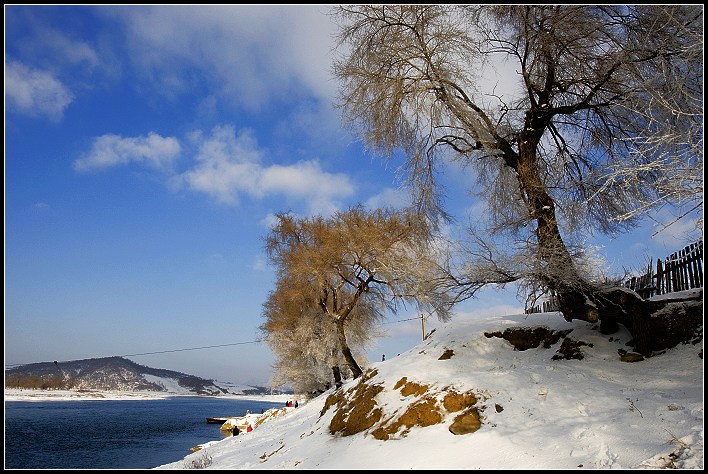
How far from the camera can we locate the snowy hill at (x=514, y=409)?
6.52 m

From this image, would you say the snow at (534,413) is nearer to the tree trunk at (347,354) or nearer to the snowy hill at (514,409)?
the snowy hill at (514,409)

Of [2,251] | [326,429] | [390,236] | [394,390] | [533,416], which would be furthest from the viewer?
[390,236]

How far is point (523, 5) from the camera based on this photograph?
1084cm

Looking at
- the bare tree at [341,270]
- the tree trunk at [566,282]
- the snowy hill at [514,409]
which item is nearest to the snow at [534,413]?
the snowy hill at [514,409]

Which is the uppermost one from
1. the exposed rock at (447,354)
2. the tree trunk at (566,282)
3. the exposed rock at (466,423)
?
the tree trunk at (566,282)

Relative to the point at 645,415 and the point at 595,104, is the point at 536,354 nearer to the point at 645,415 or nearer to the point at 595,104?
the point at 645,415

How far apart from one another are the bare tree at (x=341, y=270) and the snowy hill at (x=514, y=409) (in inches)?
265

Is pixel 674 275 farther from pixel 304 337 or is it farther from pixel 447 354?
pixel 304 337

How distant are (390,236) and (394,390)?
1338 centimetres

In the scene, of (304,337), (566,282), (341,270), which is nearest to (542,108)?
(566,282)

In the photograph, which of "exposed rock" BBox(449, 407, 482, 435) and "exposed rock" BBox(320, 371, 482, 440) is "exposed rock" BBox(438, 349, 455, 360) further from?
"exposed rock" BBox(449, 407, 482, 435)

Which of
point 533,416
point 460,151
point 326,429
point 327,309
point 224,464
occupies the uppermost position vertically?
point 460,151

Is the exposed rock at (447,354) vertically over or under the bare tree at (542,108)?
under

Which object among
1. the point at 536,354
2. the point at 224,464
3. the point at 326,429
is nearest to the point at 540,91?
the point at 536,354
